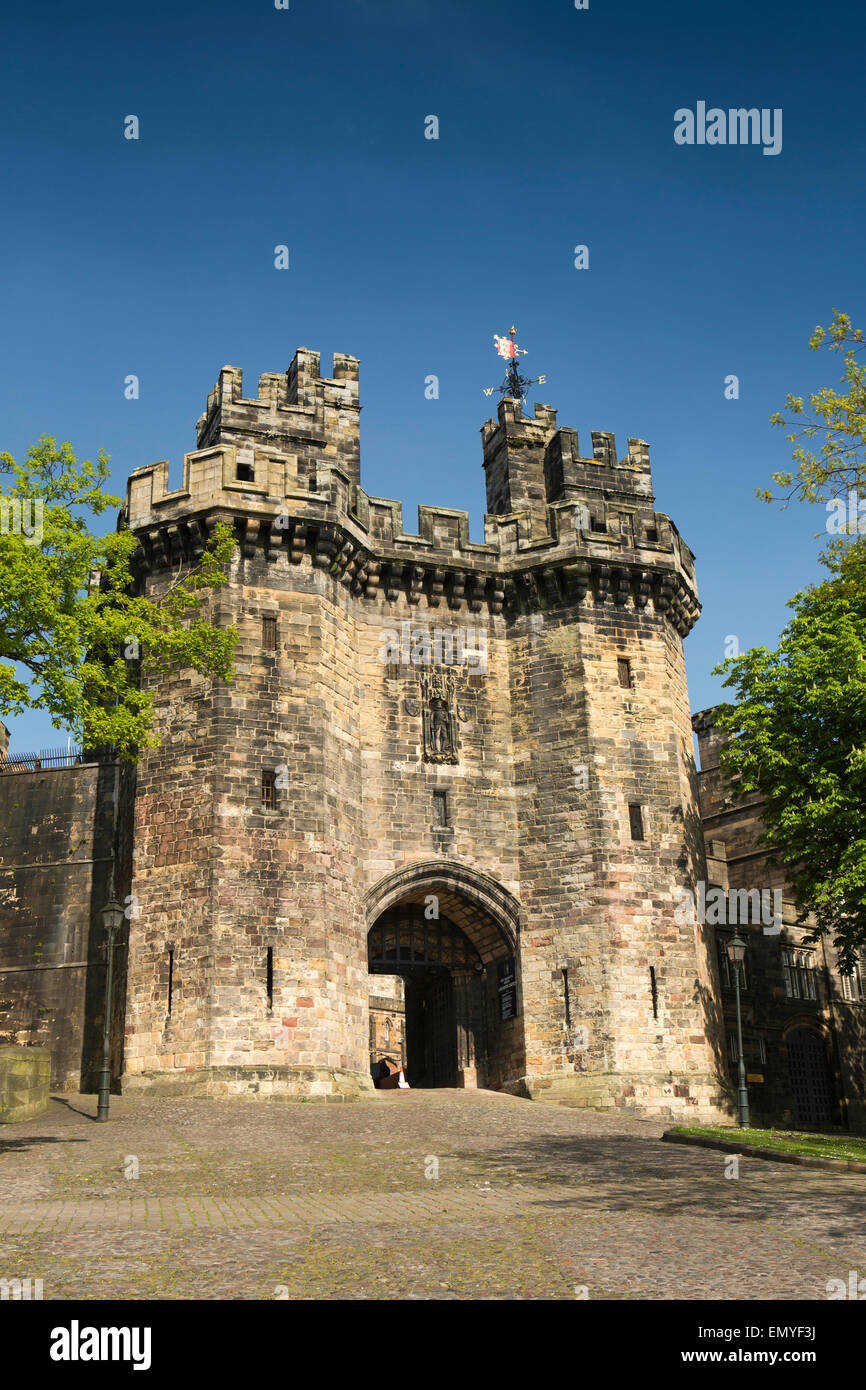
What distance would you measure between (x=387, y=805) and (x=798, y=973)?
48.4 ft

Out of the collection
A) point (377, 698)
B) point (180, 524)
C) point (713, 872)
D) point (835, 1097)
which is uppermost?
point (180, 524)

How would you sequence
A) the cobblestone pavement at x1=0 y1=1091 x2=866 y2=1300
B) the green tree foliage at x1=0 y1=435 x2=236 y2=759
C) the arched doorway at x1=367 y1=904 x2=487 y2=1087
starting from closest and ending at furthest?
the cobblestone pavement at x1=0 y1=1091 x2=866 y2=1300 < the green tree foliage at x1=0 y1=435 x2=236 y2=759 < the arched doorway at x1=367 y1=904 x2=487 y2=1087

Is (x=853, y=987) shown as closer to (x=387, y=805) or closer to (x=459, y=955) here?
(x=459, y=955)

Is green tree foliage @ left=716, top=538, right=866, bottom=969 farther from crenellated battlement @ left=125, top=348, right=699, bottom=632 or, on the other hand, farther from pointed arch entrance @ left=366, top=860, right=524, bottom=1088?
pointed arch entrance @ left=366, top=860, right=524, bottom=1088

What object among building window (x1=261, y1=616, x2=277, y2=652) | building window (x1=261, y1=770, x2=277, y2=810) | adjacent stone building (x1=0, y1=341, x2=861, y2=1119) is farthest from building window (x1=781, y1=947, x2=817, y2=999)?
building window (x1=261, y1=616, x2=277, y2=652)

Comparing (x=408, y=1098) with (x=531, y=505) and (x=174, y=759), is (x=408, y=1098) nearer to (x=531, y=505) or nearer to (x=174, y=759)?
(x=174, y=759)

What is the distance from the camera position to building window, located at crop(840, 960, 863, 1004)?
37281 mm

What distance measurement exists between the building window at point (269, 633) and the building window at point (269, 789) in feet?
9.02

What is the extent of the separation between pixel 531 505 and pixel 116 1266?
24.6 metres

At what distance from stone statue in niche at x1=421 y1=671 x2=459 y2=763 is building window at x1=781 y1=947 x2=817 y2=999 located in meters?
12.8

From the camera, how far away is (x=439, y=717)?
1158 inches

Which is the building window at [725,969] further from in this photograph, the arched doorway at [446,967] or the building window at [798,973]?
the arched doorway at [446,967]
